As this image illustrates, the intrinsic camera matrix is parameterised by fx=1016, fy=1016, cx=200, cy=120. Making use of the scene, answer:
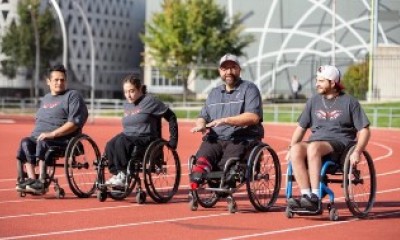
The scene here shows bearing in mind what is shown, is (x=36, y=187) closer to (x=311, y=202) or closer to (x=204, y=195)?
(x=204, y=195)

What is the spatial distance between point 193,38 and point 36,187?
5258cm

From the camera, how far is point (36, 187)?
1184 cm

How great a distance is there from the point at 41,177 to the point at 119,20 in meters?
94.3

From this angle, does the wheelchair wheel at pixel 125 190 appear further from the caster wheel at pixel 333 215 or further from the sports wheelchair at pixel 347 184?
the caster wheel at pixel 333 215

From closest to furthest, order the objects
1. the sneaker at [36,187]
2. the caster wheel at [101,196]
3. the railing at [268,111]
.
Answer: the caster wheel at [101,196] → the sneaker at [36,187] → the railing at [268,111]

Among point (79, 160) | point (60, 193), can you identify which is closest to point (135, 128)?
point (79, 160)

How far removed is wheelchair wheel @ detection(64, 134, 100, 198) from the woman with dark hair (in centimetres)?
39

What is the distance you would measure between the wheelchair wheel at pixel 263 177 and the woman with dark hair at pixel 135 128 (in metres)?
1.34

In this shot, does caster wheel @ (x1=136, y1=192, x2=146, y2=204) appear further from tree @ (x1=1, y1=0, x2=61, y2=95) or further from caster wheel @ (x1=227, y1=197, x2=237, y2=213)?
tree @ (x1=1, y1=0, x2=61, y2=95)

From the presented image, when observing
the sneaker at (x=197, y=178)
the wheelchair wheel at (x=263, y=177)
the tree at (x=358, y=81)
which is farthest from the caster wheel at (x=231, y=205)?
the tree at (x=358, y=81)

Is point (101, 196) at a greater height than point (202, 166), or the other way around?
point (202, 166)

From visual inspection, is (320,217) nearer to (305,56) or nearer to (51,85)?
(51,85)

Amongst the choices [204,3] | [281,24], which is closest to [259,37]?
[281,24]

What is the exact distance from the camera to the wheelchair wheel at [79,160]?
11930 millimetres
